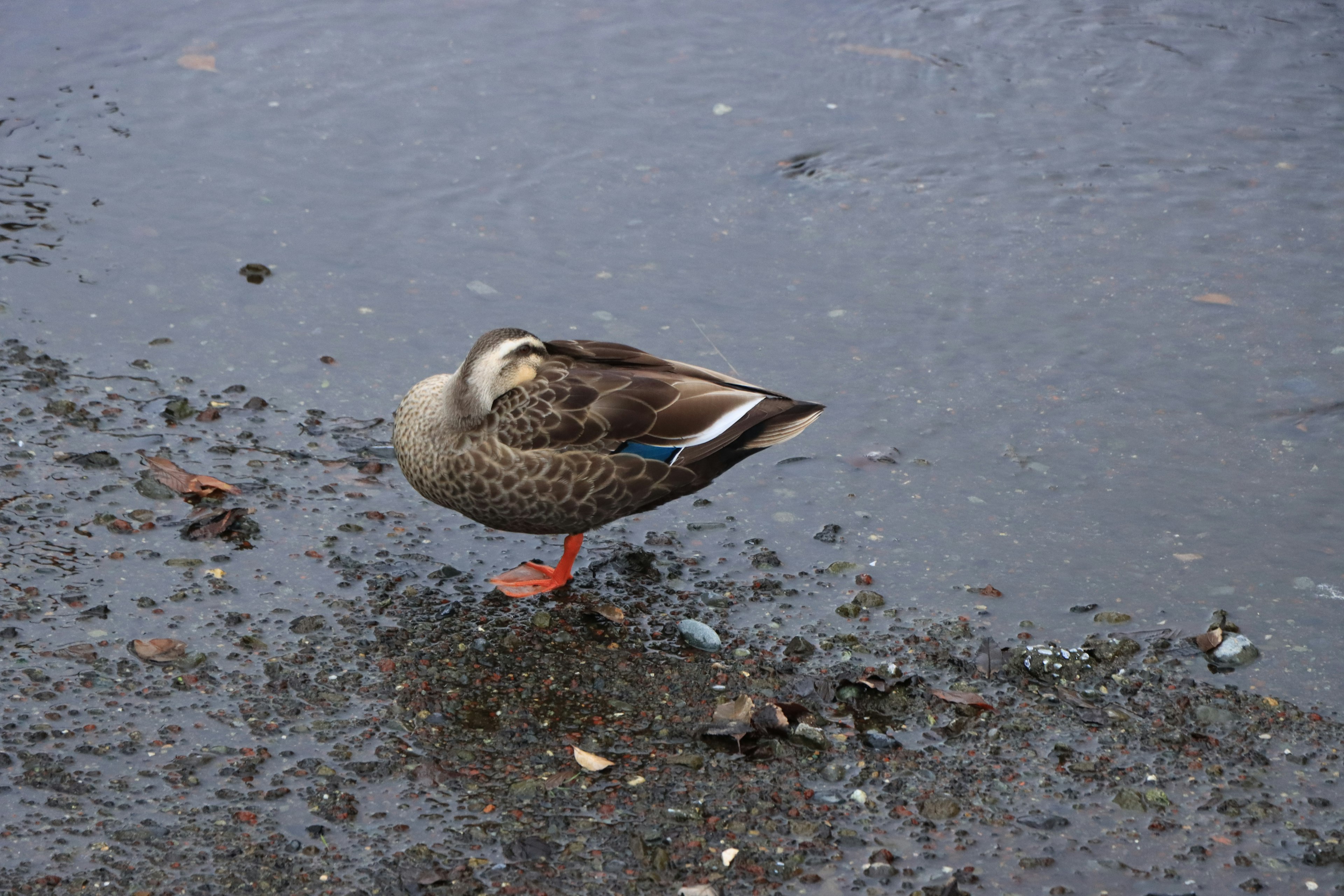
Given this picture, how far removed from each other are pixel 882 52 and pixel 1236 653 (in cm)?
552

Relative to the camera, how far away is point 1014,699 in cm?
442

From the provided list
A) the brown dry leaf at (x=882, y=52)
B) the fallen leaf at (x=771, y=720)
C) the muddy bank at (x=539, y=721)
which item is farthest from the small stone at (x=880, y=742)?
the brown dry leaf at (x=882, y=52)

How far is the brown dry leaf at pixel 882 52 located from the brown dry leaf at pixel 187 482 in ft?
17.9

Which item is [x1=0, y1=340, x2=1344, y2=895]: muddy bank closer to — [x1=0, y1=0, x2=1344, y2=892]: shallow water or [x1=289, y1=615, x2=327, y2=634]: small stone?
[x1=289, y1=615, x2=327, y2=634]: small stone

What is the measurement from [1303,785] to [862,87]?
5.67 metres

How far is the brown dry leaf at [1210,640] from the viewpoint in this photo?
4625 millimetres

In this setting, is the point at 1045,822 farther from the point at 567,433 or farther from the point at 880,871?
the point at 567,433

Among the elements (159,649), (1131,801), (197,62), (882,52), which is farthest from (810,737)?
(197,62)

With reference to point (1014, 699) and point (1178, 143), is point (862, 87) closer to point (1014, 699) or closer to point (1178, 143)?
point (1178, 143)

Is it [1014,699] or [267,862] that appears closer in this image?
[267,862]

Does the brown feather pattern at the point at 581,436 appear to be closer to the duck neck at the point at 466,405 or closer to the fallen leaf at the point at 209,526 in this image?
the duck neck at the point at 466,405

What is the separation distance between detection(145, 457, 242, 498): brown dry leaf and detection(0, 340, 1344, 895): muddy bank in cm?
2

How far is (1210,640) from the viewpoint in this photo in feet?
15.2

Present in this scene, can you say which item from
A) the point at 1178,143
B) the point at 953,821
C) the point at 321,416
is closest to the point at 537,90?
the point at 321,416
